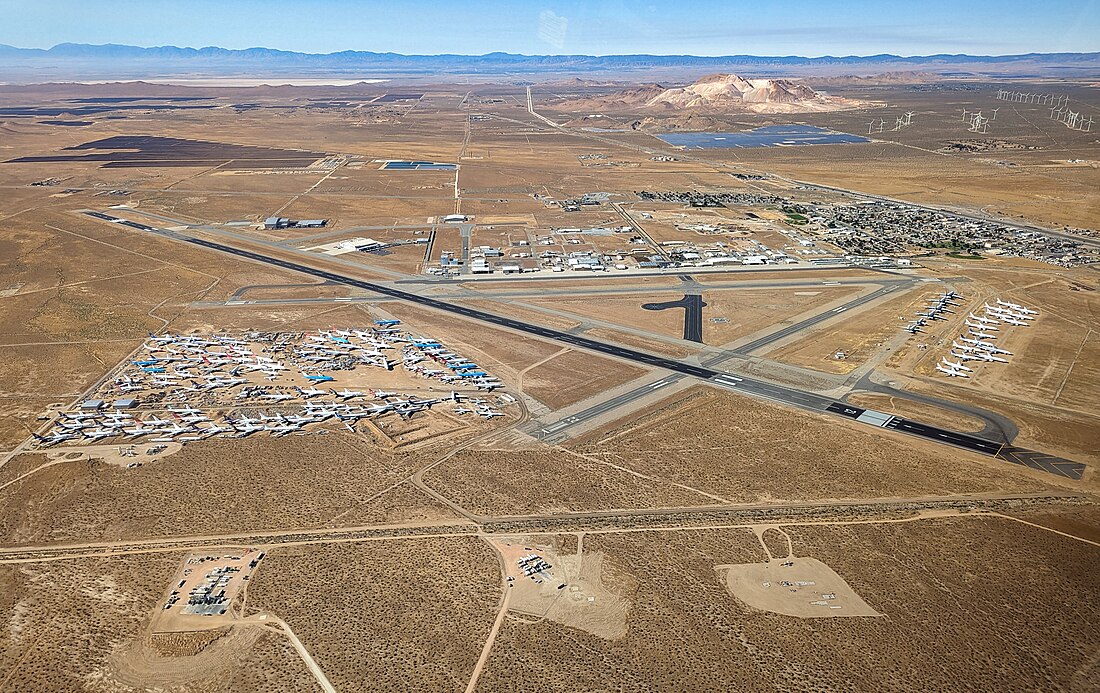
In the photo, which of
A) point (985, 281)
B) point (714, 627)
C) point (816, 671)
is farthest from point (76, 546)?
point (985, 281)

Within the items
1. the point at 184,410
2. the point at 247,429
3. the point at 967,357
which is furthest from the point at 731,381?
the point at 184,410

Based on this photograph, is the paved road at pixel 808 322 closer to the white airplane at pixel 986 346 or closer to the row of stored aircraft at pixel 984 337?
the row of stored aircraft at pixel 984 337

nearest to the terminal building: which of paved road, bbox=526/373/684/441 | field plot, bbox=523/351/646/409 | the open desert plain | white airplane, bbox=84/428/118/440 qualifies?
the open desert plain

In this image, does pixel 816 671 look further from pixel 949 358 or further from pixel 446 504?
pixel 949 358

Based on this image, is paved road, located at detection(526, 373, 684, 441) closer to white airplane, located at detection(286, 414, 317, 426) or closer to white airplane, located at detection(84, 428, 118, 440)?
white airplane, located at detection(286, 414, 317, 426)

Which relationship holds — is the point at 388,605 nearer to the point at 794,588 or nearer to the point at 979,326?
the point at 794,588

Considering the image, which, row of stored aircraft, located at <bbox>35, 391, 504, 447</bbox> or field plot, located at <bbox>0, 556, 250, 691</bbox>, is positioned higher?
row of stored aircraft, located at <bbox>35, 391, 504, 447</bbox>
